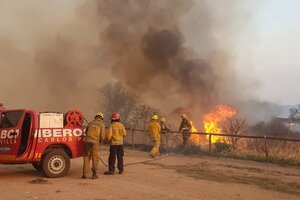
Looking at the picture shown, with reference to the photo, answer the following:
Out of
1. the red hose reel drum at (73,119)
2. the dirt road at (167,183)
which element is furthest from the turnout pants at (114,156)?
the red hose reel drum at (73,119)

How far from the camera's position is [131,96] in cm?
3731

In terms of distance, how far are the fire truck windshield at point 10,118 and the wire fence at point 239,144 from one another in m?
7.63

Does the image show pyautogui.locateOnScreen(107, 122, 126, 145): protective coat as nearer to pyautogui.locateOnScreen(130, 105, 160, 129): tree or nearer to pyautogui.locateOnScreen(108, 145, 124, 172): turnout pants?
pyautogui.locateOnScreen(108, 145, 124, 172): turnout pants

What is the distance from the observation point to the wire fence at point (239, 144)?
12.9 meters

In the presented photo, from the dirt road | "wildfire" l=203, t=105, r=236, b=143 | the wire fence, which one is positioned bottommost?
the dirt road

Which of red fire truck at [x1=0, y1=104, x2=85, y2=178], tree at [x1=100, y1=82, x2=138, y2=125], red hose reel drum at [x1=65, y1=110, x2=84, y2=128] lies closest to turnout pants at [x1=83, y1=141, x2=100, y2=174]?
red fire truck at [x1=0, y1=104, x2=85, y2=178]

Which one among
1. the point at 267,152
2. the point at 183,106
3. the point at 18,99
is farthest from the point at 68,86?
the point at 267,152

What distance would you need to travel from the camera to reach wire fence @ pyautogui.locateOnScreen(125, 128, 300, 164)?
42.3ft

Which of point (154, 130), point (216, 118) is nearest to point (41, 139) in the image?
point (154, 130)

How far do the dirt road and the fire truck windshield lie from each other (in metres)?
1.36

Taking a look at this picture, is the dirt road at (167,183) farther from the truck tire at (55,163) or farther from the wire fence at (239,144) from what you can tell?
the wire fence at (239,144)

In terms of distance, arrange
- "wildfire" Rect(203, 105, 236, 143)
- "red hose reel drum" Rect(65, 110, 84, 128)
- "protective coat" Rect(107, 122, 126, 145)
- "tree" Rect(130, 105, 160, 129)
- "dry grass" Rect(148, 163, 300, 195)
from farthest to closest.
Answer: "tree" Rect(130, 105, 160, 129), "wildfire" Rect(203, 105, 236, 143), "protective coat" Rect(107, 122, 126, 145), "red hose reel drum" Rect(65, 110, 84, 128), "dry grass" Rect(148, 163, 300, 195)

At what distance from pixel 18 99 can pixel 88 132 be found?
2869 cm

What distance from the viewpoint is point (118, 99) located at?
3856cm
